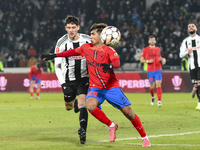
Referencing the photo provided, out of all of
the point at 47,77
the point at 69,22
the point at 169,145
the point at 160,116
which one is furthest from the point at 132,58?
the point at 169,145

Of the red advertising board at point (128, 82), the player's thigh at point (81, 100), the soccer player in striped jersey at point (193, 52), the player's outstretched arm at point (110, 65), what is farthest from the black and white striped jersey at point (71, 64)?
the red advertising board at point (128, 82)

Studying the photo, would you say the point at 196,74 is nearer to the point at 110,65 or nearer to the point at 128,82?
the point at 110,65

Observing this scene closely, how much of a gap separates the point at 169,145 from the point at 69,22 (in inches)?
124

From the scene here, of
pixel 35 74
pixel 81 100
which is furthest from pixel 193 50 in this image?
pixel 35 74

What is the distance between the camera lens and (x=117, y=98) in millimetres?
5895

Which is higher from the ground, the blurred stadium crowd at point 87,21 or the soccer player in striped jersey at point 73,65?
the blurred stadium crowd at point 87,21

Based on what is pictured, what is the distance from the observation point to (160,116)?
10.2 metres

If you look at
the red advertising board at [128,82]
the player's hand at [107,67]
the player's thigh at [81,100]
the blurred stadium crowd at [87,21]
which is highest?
the blurred stadium crowd at [87,21]

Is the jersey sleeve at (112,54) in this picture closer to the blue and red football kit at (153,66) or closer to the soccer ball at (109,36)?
the soccer ball at (109,36)

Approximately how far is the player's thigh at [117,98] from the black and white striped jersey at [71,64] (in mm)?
1526

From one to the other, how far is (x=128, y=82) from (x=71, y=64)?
48.2ft

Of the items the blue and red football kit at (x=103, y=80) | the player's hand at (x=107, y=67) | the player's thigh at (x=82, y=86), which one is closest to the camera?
the player's hand at (x=107, y=67)

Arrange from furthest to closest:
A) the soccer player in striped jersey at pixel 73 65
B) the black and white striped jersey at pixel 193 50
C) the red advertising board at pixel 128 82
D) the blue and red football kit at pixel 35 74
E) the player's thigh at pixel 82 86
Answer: the red advertising board at pixel 128 82
the blue and red football kit at pixel 35 74
the black and white striped jersey at pixel 193 50
the soccer player in striped jersey at pixel 73 65
the player's thigh at pixel 82 86

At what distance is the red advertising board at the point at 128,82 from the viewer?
21.4 m
